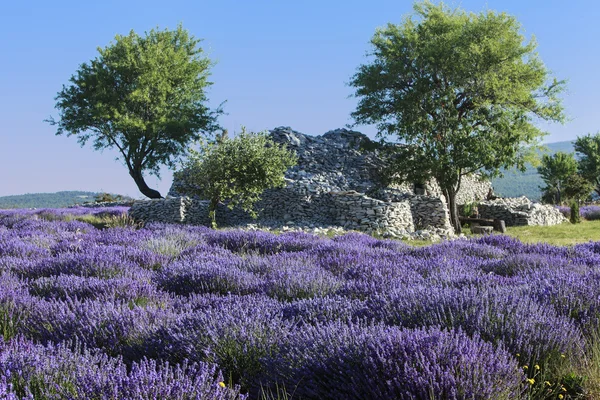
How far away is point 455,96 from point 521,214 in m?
5.88

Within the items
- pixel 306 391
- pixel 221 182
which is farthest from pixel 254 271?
pixel 221 182

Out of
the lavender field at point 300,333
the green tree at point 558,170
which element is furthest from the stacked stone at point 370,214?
the green tree at point 558,170

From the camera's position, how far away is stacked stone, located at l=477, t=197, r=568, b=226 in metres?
22.2

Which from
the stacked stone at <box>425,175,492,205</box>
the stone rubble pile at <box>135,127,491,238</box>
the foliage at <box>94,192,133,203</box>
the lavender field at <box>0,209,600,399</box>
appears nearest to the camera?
the lavender field at <box>0,209,600,399</box>

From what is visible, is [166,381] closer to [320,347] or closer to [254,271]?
[320,347]

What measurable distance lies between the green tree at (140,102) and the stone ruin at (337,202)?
19.8 feet

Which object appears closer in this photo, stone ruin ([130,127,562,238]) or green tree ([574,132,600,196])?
stone ruin ([130,127,562,238])

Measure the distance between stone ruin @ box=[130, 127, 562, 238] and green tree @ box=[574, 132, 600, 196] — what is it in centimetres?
2358

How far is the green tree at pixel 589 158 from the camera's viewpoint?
141ft

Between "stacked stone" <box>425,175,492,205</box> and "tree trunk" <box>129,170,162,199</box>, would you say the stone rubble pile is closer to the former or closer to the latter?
"stacked stone" <box>425,175,492,205</box>

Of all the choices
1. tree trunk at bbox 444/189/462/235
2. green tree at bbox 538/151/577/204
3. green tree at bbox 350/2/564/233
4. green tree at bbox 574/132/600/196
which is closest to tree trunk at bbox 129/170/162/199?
green tree at bbox 350/2/564/233

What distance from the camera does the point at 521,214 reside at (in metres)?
22.2

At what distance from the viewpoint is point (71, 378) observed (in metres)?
2.45

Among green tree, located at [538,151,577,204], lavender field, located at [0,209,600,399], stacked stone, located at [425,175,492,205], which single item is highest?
green tree, located at [538,151,577,204]
